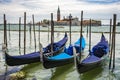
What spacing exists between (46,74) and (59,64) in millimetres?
1071

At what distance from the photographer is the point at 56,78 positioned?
15.7m

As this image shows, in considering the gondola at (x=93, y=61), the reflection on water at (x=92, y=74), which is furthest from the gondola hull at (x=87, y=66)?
the reflection on water at (x=92, y=74)

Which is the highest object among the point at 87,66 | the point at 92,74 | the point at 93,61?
the point at 93,61

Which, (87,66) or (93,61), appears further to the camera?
(93,61)

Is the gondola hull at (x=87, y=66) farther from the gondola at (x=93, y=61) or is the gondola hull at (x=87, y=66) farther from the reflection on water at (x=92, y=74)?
the reflection on water at (x=92, y=74)

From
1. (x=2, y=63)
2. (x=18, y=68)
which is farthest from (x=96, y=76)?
(x=2, y=63)

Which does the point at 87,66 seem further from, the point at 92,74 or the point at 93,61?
the point at 92,74

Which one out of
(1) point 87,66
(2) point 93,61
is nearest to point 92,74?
(2) point 93,61

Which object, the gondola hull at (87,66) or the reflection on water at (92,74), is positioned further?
the reflection on water at (92,74)

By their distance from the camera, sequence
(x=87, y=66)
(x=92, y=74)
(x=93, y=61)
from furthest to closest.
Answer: (x=92, y=74) → (x=93, y=61) → (x=87, y=66)

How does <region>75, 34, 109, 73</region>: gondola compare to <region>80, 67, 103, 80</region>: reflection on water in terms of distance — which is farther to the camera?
<region>80, 67, 103, 80</region>: reflection on water

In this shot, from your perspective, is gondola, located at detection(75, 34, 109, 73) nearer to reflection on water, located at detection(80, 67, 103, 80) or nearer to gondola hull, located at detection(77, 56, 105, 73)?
gondola hull, located at detection(77, 56, 105, 73)

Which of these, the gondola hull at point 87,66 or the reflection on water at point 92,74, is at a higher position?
the gondola hull at point 87,66

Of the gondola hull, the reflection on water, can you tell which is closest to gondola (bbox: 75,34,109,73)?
the gondola hull
